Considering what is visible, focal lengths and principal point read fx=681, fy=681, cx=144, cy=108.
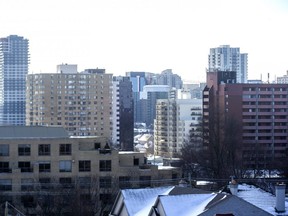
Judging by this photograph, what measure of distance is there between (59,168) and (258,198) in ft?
→ 63.4

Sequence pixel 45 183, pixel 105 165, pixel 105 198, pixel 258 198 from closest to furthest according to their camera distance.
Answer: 1. pixel 258 198
2. pixel 105 198
3. pixel 45 183
4. pixel 105 165

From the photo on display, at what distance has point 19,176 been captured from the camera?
44750 mm

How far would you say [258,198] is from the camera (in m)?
29.4

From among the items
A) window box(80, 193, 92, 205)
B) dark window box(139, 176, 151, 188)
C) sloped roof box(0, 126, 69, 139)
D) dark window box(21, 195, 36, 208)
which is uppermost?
sloped roof box(0, 126, 69, 139)

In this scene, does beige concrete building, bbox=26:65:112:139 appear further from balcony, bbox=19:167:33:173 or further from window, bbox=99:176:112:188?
balcony, bbox=19:167:33:173

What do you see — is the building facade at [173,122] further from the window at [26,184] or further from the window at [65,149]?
the window at [26,184]

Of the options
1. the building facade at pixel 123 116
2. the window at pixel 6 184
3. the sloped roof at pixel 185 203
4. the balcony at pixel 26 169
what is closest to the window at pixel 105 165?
the balcony at pixel 26 169

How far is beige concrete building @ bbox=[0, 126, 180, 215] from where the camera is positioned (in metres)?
44.2

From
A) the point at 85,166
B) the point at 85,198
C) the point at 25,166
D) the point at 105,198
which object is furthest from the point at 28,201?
the point at 105,198

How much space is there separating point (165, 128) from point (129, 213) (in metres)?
97.3

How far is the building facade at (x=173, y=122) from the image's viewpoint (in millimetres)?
120625

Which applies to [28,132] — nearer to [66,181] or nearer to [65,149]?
[65,149]

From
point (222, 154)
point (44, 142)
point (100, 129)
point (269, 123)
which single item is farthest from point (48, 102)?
point (44, 142)

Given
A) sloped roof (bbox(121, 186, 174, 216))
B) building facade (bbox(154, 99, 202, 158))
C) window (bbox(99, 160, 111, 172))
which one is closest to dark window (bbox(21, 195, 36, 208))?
window (bbox(99, 160, 111, 172))
